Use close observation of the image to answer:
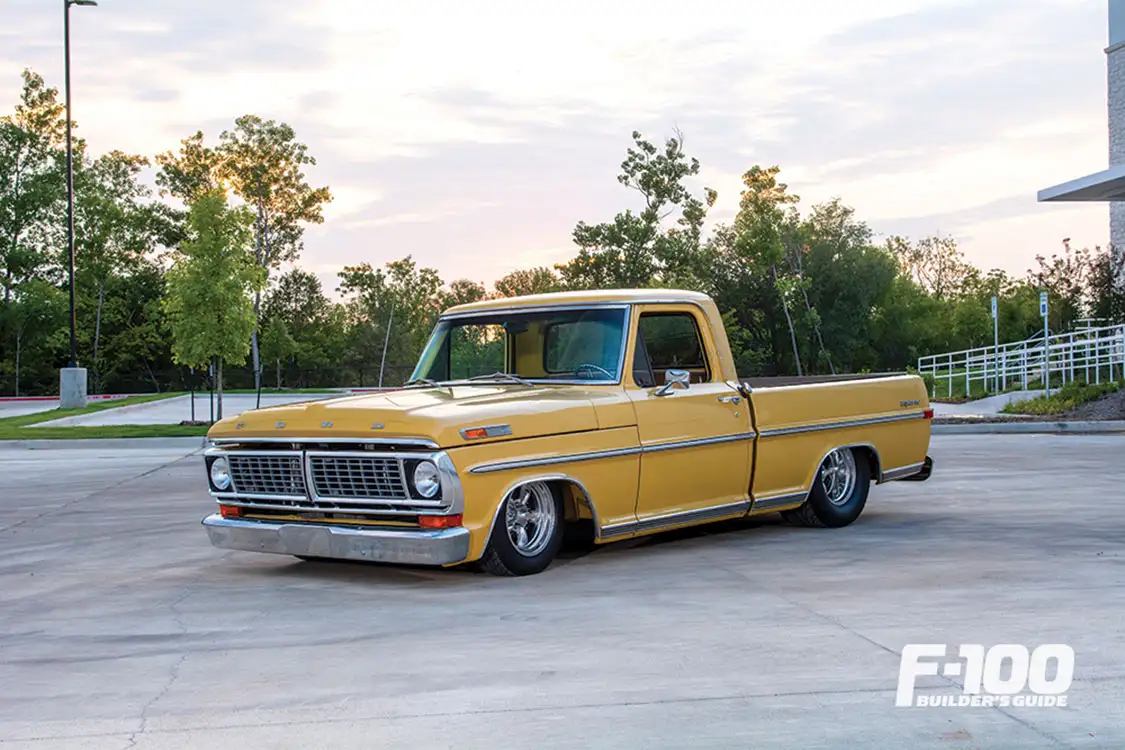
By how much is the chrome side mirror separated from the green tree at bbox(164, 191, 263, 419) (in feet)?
82.0

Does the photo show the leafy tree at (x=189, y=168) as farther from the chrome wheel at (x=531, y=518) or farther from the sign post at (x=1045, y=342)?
the chrome wheel at (x=531, y=518)

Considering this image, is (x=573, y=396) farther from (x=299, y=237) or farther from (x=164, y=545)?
(x=299, y=237)

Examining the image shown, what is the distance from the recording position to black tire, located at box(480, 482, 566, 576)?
8.34 metres

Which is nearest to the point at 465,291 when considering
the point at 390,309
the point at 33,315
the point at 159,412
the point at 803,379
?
the point at 390,309

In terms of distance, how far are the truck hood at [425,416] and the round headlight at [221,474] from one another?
0.59 ft

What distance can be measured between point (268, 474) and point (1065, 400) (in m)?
23.7

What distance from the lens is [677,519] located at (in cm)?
945

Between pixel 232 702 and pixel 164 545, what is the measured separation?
5.40 metres

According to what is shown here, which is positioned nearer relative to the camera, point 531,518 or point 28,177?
point 531,518

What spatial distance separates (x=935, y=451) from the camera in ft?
66.2

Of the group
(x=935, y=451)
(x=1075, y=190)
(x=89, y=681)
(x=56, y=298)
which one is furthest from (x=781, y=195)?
(x=89, y=681)

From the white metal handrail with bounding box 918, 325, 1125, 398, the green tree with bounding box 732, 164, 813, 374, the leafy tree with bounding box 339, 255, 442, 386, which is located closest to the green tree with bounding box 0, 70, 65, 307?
the leafy tree with bounding box 339, 255, 442, 386

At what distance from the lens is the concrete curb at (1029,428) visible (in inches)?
979

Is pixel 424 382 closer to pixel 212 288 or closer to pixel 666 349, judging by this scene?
pixel 666 349
